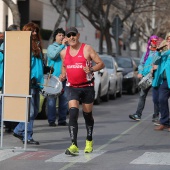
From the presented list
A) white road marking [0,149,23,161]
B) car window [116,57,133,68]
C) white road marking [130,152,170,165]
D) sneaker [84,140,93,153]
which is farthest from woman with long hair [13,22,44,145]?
car window [116,57,133,68]

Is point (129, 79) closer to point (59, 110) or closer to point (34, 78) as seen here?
point (59, 110)

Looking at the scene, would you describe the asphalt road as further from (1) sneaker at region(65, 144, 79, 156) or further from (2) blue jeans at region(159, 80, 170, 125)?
(2) blue jeans at region(159, 80, 170, 125)

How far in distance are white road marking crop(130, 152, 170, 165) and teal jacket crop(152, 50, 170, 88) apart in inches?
134

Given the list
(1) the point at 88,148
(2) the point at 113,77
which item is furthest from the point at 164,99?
(2) the point at 113,77

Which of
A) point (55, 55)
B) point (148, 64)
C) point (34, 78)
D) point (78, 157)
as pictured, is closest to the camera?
point (78, 157)

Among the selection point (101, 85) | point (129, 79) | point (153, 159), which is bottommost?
point (129, 79)

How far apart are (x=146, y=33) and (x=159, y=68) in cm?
6081

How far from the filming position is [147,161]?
395 inches

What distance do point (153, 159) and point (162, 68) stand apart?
4.23 meters

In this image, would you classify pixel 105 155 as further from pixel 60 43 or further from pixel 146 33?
pixel 146 33

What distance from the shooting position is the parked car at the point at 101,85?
21.4m

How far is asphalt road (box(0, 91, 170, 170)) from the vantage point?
972 cm

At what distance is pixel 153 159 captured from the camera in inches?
402

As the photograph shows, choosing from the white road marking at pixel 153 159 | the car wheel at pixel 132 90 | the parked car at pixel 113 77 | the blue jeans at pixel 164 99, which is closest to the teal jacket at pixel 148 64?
the blue jeans at pixel 164 99
